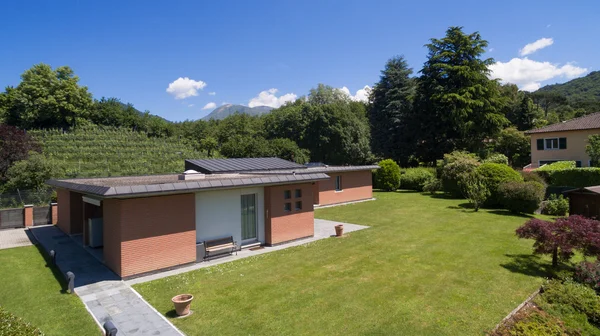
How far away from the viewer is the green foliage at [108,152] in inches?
1320

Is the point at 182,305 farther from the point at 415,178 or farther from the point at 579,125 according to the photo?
the point at 579,125

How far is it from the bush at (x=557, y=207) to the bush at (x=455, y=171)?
230 inches

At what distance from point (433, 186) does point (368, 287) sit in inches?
913

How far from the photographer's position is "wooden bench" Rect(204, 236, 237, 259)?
1165cm

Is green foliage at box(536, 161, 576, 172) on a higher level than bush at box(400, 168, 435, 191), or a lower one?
higher

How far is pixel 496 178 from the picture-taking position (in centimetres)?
2081

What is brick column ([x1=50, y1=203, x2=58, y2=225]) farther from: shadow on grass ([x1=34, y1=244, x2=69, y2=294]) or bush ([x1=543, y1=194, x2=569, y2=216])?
bush ([x1=543, y1=194, x2=569, y2=216])

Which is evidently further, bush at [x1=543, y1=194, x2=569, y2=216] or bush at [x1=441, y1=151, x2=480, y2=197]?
bush at [x1=441, y1=151, x2=480, y2=197]

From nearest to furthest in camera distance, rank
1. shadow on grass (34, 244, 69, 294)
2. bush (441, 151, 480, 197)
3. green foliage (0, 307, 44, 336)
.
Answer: green foliage (0, 307, 44, 336), shadow on grass (34, 244, 69, 294), bush (441, 151, 480, 197)

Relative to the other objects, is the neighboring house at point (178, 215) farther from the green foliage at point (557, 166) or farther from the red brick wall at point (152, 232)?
the green foliage at point (557, 166)

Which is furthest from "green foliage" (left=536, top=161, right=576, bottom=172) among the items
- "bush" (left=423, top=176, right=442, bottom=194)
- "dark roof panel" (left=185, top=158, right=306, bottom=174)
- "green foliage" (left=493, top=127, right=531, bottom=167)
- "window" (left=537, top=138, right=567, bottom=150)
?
"dark roof panel" (left=185, top=158, right=306, bottom=174)

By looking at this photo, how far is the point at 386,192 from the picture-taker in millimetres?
31859

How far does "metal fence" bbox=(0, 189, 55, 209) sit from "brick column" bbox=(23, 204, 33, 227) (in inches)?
83.4

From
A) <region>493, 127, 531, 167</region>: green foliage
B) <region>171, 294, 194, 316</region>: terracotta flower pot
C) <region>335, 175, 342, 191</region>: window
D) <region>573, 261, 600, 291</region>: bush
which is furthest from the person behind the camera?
<region>493, 127, 531, 167</region>: green foliage
